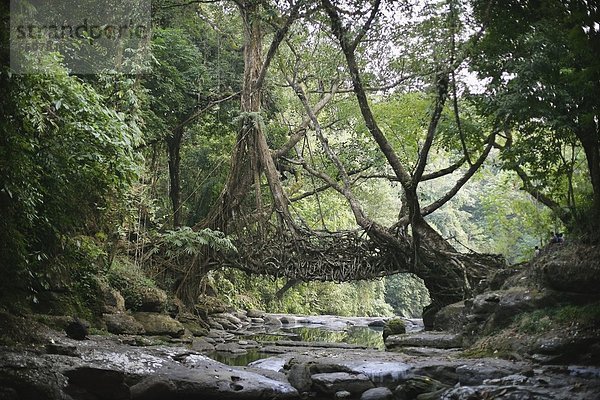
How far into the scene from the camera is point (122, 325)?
834 centimetres

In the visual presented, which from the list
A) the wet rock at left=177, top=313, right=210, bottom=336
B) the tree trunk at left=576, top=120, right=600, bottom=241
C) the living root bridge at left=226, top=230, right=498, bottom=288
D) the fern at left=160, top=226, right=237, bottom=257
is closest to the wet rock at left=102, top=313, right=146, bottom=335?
→ the fern at left=160, top=226, right=237, bottom=257

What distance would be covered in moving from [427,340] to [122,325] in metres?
5.15

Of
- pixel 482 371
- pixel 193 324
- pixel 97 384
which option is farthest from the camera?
pixel 193 324

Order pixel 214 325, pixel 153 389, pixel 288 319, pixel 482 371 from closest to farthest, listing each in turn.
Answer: pixel 153 389 < pixel 482 371 < pixel 214 325 < pixel 288 319

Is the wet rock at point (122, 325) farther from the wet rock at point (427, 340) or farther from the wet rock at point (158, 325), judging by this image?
the wet rock at point (427, 340)

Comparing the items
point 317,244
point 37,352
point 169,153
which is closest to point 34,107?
point 37,352

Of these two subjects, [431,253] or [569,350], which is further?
[431,253]

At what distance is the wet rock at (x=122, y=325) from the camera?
8.16m

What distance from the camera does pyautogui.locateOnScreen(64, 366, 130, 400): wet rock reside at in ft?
15.6

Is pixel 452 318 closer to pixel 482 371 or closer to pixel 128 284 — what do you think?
pixel 482 371

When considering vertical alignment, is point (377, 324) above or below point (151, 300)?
below

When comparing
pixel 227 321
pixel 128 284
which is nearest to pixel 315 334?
pixel 227 321

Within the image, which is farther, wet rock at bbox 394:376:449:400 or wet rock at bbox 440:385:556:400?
wet rock at bbox 394:376:449:400

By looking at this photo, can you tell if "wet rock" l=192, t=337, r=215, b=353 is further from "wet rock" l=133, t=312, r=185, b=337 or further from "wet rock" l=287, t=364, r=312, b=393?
"wet rock" l=287, t=364, r=312, b=393
